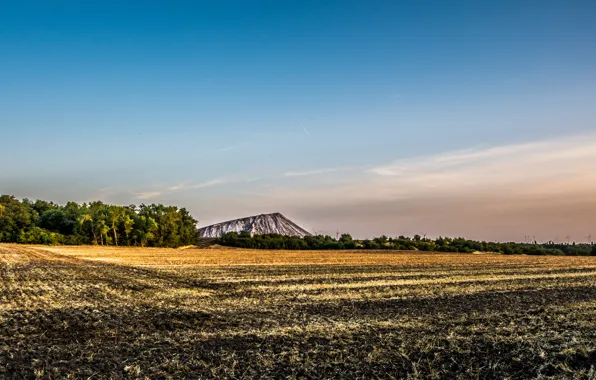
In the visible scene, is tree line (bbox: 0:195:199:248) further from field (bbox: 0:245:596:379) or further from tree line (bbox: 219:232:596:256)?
field (bbox: 0:245:596:379)

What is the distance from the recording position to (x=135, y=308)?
16.3 m

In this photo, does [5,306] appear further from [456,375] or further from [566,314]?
[566,314]

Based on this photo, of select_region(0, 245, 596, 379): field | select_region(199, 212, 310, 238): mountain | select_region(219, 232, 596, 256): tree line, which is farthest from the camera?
select_region(199, 212, 310, 238): mountain

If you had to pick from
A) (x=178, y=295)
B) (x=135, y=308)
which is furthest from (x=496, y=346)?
(x=178, y=295)

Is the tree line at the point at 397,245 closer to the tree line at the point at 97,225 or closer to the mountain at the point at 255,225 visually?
the tree line at the point at 97,225

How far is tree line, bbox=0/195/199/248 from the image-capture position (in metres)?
93.6

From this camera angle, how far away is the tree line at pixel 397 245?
9138 centimetres

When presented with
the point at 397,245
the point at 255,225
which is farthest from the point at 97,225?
the point at 255,225

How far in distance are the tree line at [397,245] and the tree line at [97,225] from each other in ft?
36.6

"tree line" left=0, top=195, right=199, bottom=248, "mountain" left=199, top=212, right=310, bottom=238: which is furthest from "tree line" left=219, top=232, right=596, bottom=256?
"mountain" left=199, top=212, right=310, bottom=238

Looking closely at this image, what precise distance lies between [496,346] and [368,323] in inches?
154

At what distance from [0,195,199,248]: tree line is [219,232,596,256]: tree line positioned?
1115 cm

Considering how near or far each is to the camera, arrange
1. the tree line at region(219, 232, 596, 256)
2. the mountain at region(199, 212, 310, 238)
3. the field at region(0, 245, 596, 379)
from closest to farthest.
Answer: the field at region(0, 245, 596, 379), the tree line at region(219, 232, 596, 256), the mountain at region(199, 212, 310, 238)

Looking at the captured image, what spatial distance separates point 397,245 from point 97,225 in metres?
57.3
